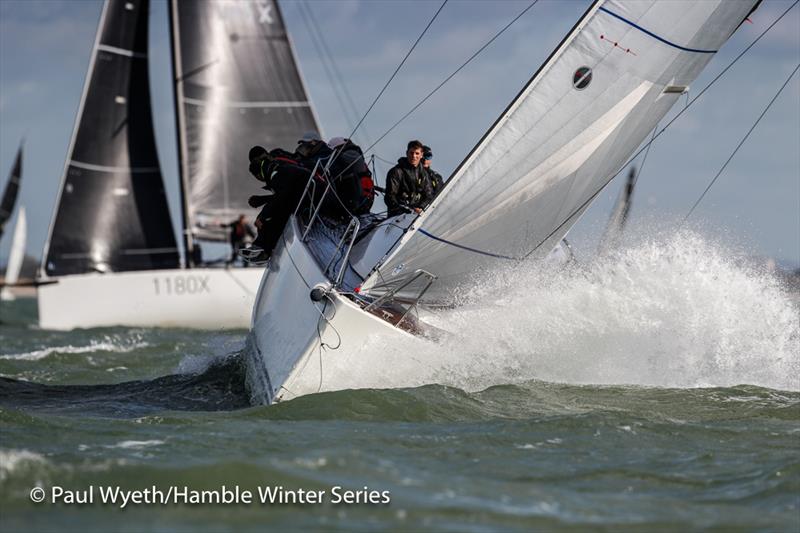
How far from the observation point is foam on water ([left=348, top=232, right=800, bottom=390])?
668 centimetres

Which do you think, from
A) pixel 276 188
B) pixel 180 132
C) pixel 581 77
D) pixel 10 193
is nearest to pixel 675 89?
pixel 581 77

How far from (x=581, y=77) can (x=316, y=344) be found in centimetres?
196

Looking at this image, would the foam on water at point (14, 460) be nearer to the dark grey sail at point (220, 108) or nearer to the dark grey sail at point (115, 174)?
the dark grey sail at point (115, 174)

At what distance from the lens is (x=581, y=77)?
638 centimetres

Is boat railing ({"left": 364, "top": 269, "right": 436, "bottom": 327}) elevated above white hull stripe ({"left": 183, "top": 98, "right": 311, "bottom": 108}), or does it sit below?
above

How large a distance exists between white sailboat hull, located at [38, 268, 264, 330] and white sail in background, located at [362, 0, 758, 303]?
39.5ft

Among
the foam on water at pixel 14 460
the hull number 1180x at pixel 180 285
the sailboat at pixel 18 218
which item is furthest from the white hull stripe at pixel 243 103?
the foam on water at pixel 14 460

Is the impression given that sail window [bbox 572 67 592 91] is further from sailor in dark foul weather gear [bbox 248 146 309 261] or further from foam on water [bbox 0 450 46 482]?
foam on water [bbox 0 450 46 482]

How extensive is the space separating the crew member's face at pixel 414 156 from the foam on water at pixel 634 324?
138 cm

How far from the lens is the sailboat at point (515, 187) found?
612 cm

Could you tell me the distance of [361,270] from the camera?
22.7ft

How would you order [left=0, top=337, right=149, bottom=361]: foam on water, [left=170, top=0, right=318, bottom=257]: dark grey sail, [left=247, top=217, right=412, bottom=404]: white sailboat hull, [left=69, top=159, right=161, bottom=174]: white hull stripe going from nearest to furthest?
[left=247, top=217, right=412, bottom=404]: white sailboat hull → [left=0, top=337, right=149, bottom=361]: foam on water → [left=69, top=159, right=161, bottom=174]: white hull stripe → [left=170, top=0, right=318, bottom=257]: dark grey sail

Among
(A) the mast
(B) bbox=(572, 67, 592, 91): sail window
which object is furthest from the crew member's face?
(A) the mast

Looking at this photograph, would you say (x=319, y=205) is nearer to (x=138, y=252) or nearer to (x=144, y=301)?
(x=144, y=301)
